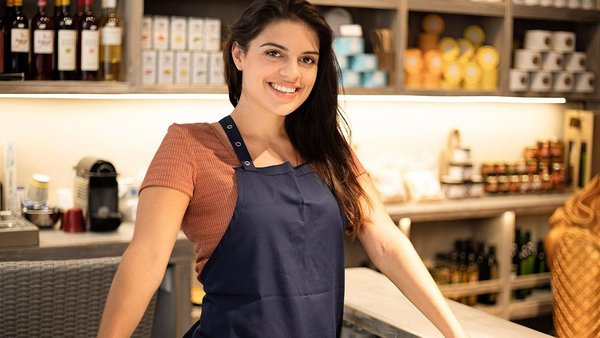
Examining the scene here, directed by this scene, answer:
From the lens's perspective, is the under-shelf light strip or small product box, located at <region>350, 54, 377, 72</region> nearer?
the under-shelf light strip

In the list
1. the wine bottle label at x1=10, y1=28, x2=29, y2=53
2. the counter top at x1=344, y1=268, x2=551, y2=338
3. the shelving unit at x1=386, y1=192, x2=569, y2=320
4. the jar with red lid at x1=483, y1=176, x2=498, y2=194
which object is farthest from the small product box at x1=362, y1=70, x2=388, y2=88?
the counter top at x1=344, y1=268, x2=551, y2=338

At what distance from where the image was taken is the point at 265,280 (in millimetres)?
1858

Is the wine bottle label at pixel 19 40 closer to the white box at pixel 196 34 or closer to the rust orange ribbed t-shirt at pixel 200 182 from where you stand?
the white box at pixel 196 34

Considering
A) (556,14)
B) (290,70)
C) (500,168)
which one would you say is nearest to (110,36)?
(290,70)

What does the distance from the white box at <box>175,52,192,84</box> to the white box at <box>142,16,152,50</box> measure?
0.13 m

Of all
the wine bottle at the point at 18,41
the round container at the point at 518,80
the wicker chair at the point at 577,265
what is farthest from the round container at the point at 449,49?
the wine bottle at the point at 18,41

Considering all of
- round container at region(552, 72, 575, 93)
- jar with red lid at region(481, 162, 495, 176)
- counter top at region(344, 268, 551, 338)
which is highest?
round container at region(552, 72, 575, 93)

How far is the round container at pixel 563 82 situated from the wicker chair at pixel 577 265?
→ 40.5 inches

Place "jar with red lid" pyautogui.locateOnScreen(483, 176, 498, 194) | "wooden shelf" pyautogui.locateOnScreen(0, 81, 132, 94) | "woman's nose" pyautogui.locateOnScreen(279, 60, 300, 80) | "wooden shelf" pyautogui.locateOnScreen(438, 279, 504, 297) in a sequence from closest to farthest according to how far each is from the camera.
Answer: "woman's nose" pyautogui.locateOnScreen(279, 60, 300, 80) < "wooden shelf" pyautogui.locateOnScreen(0, 81, 132, 94) < "wooden shelf" pyautogui.locateOnScreen(438, 279, 504, 297) < "jar with red lid" pyautogui.locateOnScreen(483, 176, 498, 194)

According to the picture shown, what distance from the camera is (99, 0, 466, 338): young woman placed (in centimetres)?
179

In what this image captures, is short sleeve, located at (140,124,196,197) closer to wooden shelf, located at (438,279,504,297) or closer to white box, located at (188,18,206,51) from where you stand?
white box, located at (188,18,206,51)

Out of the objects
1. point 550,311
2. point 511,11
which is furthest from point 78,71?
point 550,311

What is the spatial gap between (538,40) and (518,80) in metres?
0.28

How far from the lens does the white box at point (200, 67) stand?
3982 millimetres
